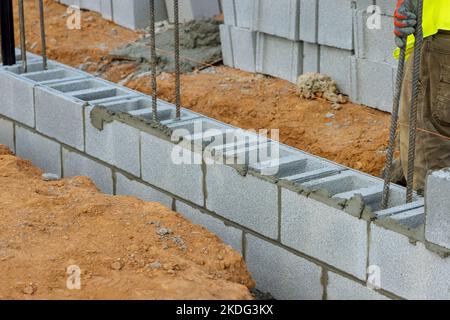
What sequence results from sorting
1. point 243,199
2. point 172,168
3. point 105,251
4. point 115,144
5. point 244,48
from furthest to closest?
point 244,48
point 115,144
point 172,168
point 243,199
point 105,251

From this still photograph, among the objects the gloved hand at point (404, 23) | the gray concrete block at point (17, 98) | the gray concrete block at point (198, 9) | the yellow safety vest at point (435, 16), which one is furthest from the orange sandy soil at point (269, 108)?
the gloved hand at point (404, 23)

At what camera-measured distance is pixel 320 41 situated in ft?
23.2

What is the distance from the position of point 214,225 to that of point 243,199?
309 millimetres

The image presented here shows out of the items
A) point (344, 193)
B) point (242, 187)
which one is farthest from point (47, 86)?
point (344, 193)

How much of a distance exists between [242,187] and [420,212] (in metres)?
1.03

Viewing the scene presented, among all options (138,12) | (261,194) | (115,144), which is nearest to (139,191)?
(115,144)

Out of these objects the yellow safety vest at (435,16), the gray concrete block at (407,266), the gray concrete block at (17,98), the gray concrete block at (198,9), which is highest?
the yellow safety vest at (435,16)

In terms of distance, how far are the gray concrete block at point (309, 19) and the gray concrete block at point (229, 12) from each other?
28.1 inches

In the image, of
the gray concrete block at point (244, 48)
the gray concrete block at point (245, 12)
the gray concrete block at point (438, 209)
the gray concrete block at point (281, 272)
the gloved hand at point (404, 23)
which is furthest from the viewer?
the gray concrete block at point (244, 48)

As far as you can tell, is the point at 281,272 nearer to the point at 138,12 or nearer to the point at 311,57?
the point at 311,57

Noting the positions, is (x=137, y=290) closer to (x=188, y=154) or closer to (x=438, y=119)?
(x=188, y=154)

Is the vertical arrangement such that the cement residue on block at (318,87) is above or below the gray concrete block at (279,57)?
below

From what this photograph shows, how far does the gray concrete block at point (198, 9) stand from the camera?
336 inches

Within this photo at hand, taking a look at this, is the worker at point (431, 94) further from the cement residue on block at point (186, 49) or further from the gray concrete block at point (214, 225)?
the cement residue on block at point (186, 49)
